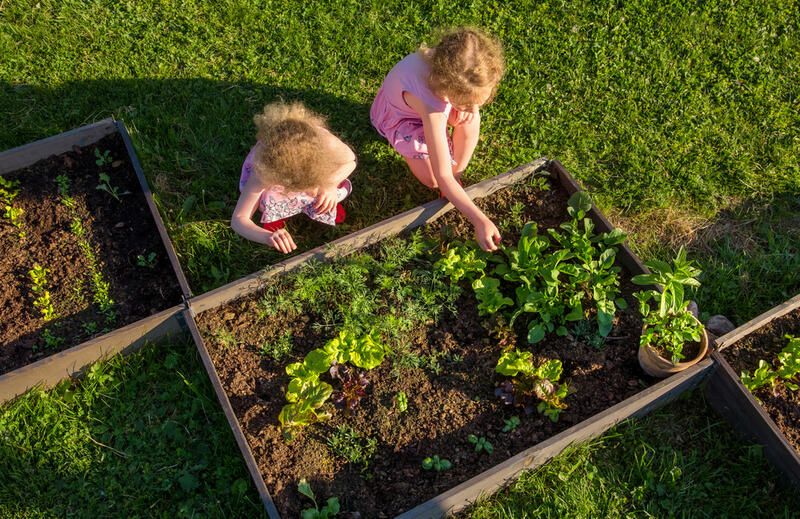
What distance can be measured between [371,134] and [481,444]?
7.37 feet

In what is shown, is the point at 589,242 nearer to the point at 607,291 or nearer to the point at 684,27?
the point at 607,291

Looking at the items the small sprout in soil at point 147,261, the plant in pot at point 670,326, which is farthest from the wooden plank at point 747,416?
the small sprout in soil at point 147,261

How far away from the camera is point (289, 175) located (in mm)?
2984

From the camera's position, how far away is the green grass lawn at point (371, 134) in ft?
10.5

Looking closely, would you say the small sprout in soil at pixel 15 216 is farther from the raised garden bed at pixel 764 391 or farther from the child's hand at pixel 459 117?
the raised garden bed at pixel 764 391

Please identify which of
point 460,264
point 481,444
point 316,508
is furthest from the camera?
point 460,264

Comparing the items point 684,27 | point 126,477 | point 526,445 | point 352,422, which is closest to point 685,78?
point 684,27

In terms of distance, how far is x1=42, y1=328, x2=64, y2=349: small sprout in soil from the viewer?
3335 millimetres

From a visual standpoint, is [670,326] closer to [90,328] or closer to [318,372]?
[318,372]

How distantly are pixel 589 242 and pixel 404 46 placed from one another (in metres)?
2.17

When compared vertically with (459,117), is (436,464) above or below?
below

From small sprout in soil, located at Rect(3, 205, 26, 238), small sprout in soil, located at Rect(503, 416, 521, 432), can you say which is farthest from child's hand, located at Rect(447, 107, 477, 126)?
small sprout in soil, located at Rect(3, 205, 26, 238)

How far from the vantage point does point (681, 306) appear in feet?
10.0

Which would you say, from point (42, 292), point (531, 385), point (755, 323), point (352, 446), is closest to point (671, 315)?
point (755, 323)
